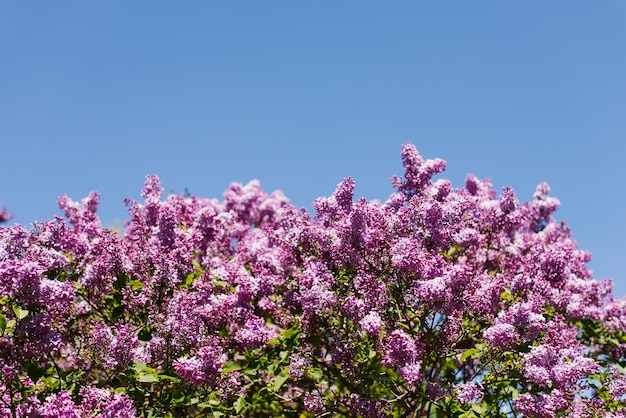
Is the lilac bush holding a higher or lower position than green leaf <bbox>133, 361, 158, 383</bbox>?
higher

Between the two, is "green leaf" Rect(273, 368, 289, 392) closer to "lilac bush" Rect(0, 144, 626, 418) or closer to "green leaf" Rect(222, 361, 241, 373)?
"lilac bush" Rect(0, 144, 626, 418)

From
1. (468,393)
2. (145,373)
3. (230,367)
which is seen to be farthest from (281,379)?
(468,393)

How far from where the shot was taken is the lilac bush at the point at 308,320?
6.37m

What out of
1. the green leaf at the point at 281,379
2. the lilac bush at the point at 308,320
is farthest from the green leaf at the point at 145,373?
the green leaf at the point at 281,379

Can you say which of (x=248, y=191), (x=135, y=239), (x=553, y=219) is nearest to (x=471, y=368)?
(x=553, y=219)

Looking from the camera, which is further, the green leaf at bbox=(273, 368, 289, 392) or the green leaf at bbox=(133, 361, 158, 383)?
the green leaf at bbox=(273, 368, 289, 392)

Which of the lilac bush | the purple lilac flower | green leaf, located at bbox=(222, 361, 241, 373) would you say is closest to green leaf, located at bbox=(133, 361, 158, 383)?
the lilac bush

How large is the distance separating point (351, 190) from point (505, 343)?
97.1 inches

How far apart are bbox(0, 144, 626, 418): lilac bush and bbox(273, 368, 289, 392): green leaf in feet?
0.05

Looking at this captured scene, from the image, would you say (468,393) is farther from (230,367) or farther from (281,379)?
(230,367)

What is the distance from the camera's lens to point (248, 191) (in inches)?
531

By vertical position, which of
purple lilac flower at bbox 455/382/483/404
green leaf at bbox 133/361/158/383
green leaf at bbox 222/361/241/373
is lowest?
green leaf at bbox 133/361/158/383

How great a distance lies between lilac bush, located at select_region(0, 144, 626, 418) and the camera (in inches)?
251

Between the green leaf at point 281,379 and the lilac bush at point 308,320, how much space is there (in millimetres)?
16
